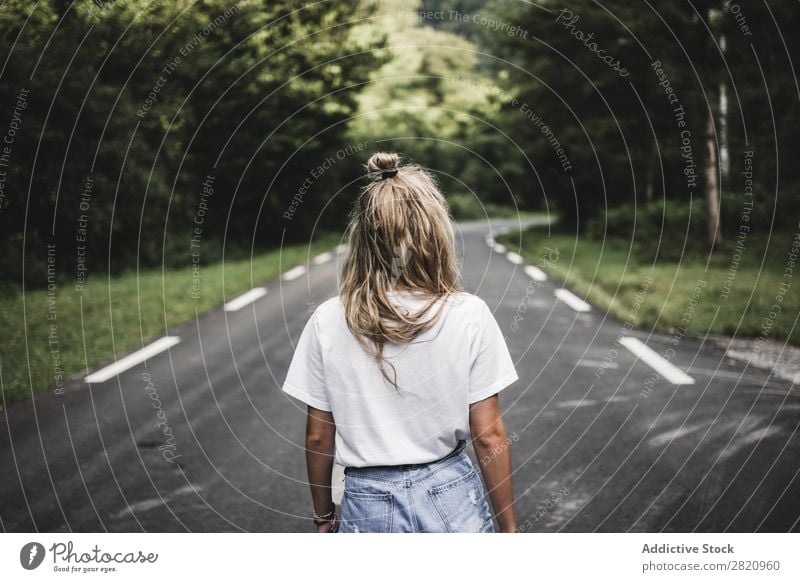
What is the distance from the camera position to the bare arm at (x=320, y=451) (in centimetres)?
193

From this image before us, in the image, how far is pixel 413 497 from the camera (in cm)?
188

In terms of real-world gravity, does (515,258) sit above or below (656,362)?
above

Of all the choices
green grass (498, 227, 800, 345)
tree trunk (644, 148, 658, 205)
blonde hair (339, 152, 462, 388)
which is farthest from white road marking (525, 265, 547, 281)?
blonde hair (339, 152, 462, 388)

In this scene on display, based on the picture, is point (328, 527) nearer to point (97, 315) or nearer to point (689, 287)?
point (97, 315)

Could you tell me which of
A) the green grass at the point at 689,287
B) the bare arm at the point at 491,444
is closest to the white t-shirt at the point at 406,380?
the bare arm at the point at 491,444

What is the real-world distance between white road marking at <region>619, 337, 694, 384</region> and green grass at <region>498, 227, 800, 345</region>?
67cm

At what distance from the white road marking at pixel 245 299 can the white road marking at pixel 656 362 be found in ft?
13.7

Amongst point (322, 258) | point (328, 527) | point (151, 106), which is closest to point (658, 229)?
point (322, 258)

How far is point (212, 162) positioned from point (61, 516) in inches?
348

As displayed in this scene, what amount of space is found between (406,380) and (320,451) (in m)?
0.39

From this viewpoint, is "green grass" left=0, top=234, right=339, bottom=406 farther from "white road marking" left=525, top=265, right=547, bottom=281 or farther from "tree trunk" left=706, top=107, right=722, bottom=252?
"tree trunk" left=706, top=107, right=722, bottom=252
